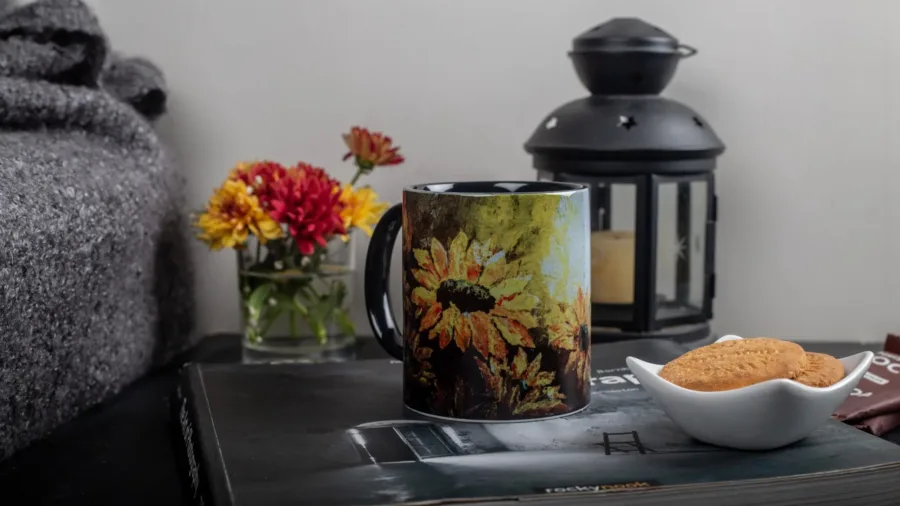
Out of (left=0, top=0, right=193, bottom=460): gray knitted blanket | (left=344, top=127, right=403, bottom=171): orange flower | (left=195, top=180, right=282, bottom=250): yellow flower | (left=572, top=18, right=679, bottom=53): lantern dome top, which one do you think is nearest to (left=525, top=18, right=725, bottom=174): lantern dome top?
(left=572, top=18, right=679, bottom=53): lantern dome top

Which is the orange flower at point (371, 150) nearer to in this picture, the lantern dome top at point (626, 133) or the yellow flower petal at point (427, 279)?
the lantern dome top at point (626, 133)

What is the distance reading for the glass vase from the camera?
34.6 inches

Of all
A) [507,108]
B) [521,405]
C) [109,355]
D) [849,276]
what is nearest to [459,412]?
[521,405]

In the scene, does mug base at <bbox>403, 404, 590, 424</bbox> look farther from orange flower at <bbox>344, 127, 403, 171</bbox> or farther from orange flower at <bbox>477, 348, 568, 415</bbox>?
orange flower at <bbox>344, 127, 403, 171</bbox>

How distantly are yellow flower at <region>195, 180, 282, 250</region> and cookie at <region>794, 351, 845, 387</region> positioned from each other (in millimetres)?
461

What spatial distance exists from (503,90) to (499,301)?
0.48m

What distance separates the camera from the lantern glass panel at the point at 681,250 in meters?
0.88

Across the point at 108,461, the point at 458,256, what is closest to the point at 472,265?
the point at 458,256

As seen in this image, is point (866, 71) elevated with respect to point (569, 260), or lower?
elevated

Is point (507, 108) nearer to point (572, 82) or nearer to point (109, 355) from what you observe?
point (572, 82)

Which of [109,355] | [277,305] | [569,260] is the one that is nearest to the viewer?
[569,260]

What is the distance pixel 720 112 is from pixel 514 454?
60 cm

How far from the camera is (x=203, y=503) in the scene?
499 mm

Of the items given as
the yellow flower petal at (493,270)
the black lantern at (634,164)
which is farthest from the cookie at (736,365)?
the black lantern at (634,164)
